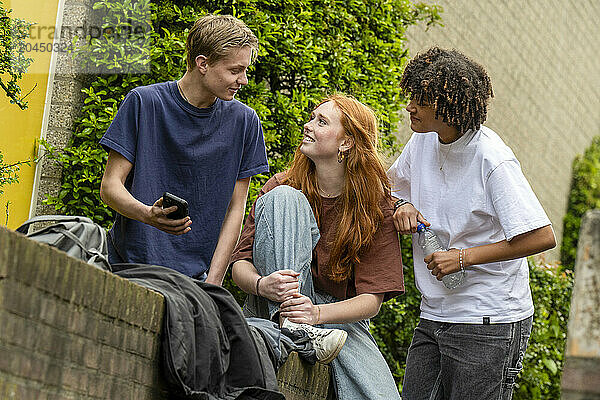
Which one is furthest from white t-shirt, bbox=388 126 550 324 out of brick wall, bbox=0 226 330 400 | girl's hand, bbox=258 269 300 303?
brick wall, bbox=0 226 330 400

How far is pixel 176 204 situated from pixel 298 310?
0.71 metres

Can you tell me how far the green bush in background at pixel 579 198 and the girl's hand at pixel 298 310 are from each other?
9.89 m

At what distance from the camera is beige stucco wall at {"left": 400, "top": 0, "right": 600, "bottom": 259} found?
941 cm

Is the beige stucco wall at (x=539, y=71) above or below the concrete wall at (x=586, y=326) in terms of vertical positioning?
above

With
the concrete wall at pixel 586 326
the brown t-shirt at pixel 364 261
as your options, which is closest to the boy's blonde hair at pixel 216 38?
the brown t-shirt at pixel 364 261

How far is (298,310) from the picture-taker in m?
3.14

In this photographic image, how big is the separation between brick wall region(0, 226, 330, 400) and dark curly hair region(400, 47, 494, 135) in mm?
1472

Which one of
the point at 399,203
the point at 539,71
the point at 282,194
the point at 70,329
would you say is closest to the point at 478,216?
the point at 399,203

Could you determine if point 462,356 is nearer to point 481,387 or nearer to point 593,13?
point 481,387

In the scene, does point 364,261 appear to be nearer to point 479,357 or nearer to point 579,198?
point 479,357

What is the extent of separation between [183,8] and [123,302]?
8.77 ft

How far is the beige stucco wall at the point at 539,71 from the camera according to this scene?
941cm

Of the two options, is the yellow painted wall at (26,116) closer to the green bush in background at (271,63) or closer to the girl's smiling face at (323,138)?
the green bush in background at (271,63)

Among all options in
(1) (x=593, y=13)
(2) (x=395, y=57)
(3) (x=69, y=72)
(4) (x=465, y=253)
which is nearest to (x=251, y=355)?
(4) (x=465, y=253)
